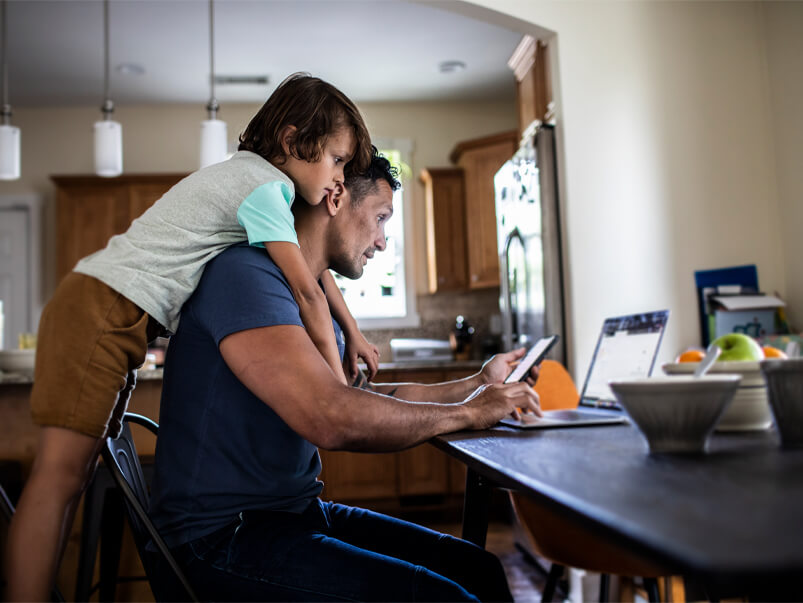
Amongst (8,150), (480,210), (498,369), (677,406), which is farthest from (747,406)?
(480,210)

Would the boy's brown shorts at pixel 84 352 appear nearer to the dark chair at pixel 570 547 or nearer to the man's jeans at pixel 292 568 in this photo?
the man's jeans at pixel 292 568

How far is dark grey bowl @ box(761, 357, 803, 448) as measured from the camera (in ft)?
2.76

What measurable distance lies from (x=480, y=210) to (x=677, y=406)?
4741 mm

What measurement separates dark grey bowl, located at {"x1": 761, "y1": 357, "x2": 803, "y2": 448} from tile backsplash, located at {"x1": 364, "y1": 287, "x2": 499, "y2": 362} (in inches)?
191

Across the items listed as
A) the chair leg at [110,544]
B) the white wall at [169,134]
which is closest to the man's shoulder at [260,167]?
the chair leg at [110,544]

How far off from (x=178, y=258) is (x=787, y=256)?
282 cm

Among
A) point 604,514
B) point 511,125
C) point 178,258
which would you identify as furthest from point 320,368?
point 511,125

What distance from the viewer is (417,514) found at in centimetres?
456

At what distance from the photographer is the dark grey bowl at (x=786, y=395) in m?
0.84

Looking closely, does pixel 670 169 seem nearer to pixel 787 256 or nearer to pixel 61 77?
pixel 787 256

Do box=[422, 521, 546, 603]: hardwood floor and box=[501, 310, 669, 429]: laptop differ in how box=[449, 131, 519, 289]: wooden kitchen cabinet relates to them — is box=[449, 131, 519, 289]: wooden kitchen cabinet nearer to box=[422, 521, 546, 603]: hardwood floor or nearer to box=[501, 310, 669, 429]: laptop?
box=[422, 521, 546, 603]: hardwood floor

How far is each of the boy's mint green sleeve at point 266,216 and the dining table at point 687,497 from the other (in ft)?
1.51

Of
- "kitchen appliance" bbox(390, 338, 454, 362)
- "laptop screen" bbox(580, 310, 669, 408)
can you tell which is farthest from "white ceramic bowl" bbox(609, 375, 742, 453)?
"kitchen appliance" bbox(390, 338, 454, 362)

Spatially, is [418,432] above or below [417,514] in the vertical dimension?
above
